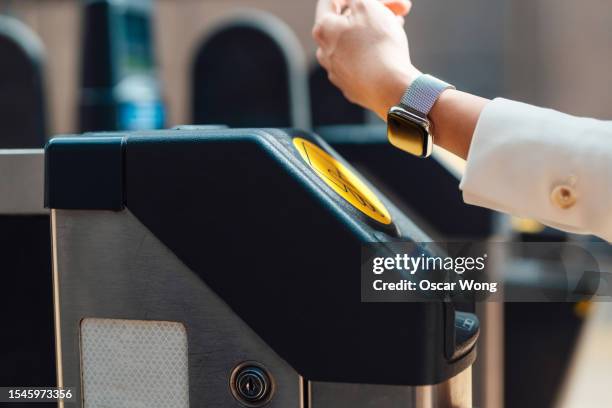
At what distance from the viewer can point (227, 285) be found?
1.65ft

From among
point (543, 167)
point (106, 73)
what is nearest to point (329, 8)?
point (543, 167)

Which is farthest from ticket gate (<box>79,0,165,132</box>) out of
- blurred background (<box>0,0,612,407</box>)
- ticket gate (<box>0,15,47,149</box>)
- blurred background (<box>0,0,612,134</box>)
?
blurred background (<box>0,0,612,134</box>)

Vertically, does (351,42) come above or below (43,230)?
above

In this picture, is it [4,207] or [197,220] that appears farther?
[4,207]

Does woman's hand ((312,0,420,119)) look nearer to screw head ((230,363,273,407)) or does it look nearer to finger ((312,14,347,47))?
finger ((312,14,347,47))

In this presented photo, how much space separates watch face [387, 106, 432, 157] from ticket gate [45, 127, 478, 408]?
3.6 inches

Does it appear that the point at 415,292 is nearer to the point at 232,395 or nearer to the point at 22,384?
the point at 232,395

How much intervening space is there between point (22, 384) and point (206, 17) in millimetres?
3926

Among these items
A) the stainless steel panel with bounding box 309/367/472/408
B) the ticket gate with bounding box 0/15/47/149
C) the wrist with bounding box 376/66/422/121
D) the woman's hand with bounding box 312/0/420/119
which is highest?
the ticket gate with bounding box 0/15/47/149

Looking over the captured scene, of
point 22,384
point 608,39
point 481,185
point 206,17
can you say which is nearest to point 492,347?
point 481,185

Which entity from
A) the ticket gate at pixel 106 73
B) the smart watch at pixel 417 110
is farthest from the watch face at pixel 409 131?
the ticket gate at pixel 106 73

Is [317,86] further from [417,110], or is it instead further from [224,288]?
[224,288]

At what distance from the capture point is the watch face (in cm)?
60

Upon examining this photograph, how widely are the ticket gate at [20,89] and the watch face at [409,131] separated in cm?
195
